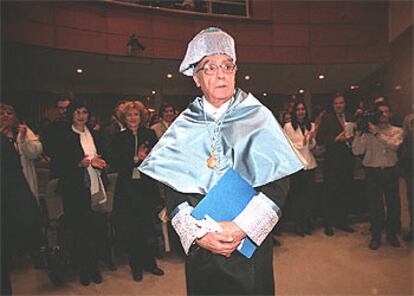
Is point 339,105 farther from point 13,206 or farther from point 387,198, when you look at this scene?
point 13,206

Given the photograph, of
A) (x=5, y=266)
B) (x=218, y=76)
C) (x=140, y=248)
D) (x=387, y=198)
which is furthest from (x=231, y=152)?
(x=387, y=198)

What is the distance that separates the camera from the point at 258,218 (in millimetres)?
1252

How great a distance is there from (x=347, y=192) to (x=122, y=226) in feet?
7.92

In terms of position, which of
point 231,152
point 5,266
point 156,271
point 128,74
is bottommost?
point 156,271

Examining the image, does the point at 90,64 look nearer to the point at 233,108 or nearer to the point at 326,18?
the point at 326,18

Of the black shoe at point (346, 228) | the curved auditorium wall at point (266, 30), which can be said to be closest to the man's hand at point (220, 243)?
the black shoe at point (346, 228)

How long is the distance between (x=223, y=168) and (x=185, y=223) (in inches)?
9.1

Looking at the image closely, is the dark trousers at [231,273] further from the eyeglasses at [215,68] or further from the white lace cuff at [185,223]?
the eyeglasses at [215,68]

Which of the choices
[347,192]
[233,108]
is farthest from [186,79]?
[233,108]

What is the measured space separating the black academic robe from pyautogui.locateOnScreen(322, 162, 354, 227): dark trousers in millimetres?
2631

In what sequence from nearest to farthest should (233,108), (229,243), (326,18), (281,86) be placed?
(229,243) → (233,108) → (326,18) → (281,86)

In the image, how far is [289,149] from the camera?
1.29m

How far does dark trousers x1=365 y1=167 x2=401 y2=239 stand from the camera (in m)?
3.33

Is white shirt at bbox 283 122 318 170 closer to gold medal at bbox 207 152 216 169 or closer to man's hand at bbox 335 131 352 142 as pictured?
man's hand at bbox 335 131 352 142
